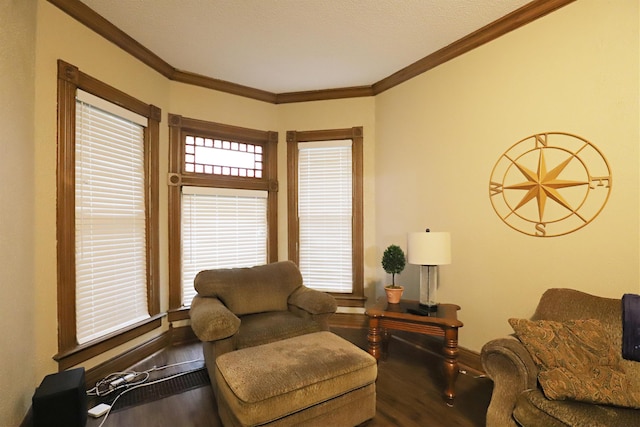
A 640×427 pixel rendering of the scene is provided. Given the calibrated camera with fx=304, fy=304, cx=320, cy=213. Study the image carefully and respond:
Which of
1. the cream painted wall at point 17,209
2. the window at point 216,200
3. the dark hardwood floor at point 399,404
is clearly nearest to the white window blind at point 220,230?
the window at point 216,200

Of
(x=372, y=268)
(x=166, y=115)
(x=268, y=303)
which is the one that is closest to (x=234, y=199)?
(x=166, y=115)

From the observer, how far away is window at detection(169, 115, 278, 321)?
10.5ft

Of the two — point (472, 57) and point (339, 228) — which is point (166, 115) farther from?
point (472, 57)

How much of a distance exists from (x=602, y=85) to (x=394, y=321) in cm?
212

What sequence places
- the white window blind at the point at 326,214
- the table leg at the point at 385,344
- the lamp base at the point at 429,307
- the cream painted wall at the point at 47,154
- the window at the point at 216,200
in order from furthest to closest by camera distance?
the white window blind at the point at 326,214
the window at the point at 216,200
the table leg at the point at 385,344
the lamp base at the point at 429,307
the cream painted wall at the point at 47,154

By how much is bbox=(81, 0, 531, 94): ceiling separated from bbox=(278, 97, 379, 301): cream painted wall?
0.43 metres

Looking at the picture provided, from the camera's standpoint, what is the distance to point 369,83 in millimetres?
3525

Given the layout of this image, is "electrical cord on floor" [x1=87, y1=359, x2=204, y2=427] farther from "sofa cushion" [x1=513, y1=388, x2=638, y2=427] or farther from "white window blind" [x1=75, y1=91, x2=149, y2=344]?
"sofa cushion" [x1=513, y1=388, x2=638, y2=427]

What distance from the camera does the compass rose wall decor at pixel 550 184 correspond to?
6.59 feet

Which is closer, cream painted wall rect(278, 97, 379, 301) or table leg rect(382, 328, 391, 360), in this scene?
table leg rect(382, 328, 391, 360)

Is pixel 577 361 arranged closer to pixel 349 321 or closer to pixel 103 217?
pixel 349 321

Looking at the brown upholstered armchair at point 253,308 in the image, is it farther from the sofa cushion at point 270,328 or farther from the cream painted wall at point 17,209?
the cream painted wall at point 17,209

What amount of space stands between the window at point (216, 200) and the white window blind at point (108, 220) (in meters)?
0.36

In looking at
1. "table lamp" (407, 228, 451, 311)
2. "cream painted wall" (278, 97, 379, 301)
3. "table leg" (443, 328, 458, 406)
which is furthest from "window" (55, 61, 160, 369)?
"table leg" (443, 328, 458, 406)
